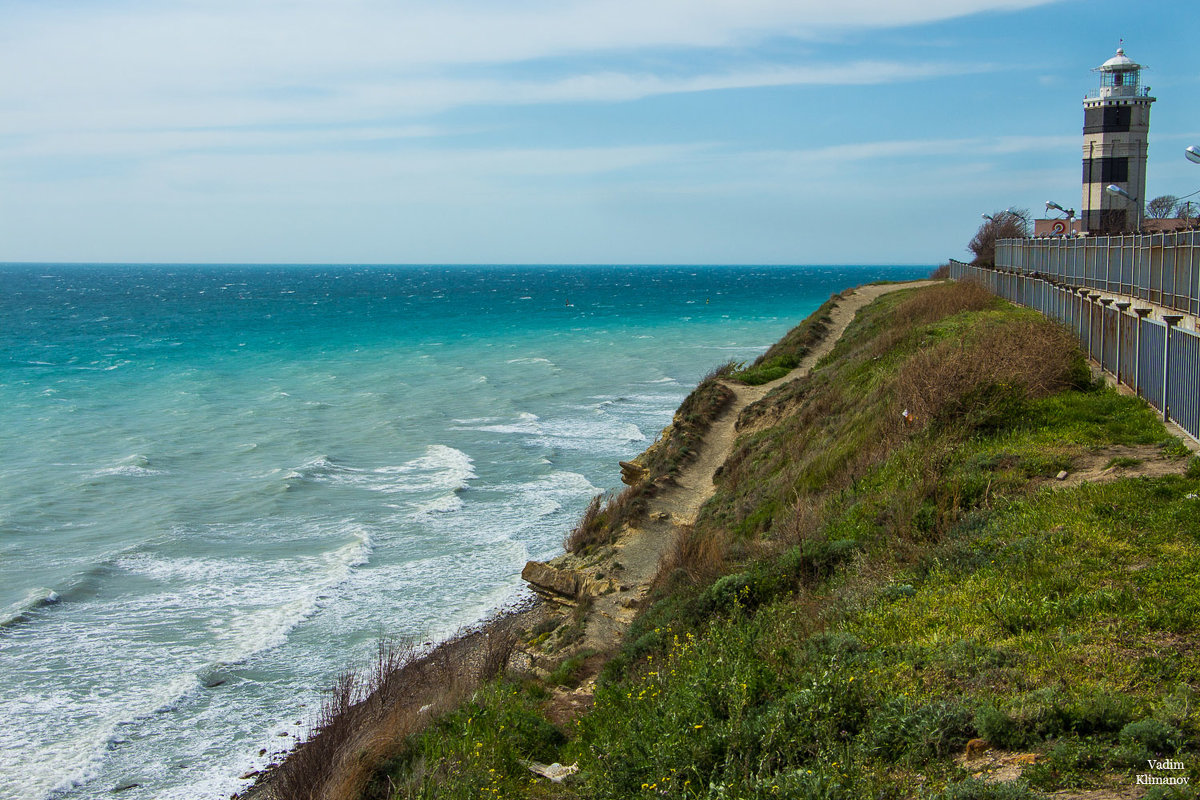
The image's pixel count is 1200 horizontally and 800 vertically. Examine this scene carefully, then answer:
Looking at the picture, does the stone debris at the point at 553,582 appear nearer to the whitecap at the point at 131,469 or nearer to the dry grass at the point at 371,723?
the dry grass at the point at 371,723

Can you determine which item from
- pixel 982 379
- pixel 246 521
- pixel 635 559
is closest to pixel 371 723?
pixel 635 559

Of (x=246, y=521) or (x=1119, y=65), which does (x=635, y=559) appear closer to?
(x=246, y=521)

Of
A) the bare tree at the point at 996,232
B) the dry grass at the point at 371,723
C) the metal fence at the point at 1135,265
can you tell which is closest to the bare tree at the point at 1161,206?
the bare tree at the point at 996,232

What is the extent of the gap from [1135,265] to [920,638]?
18021 millimetres

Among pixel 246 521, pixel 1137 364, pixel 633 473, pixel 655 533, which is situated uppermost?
pixel 1137 364

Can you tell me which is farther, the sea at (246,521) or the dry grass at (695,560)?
the sea at (246,521)

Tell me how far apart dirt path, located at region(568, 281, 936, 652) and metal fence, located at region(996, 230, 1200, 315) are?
9824 mm

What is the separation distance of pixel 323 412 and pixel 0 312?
8341 cm

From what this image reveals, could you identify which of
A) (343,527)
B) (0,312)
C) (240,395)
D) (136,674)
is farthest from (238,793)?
(0,312)

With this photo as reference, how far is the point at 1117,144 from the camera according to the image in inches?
1989

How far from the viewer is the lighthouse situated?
50125mm

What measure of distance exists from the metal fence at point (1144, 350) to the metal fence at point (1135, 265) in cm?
180

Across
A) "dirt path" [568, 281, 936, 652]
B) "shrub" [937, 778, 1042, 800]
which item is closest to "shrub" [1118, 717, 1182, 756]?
"shrub" [937, 778, 1042, 800]

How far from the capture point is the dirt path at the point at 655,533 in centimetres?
1545
